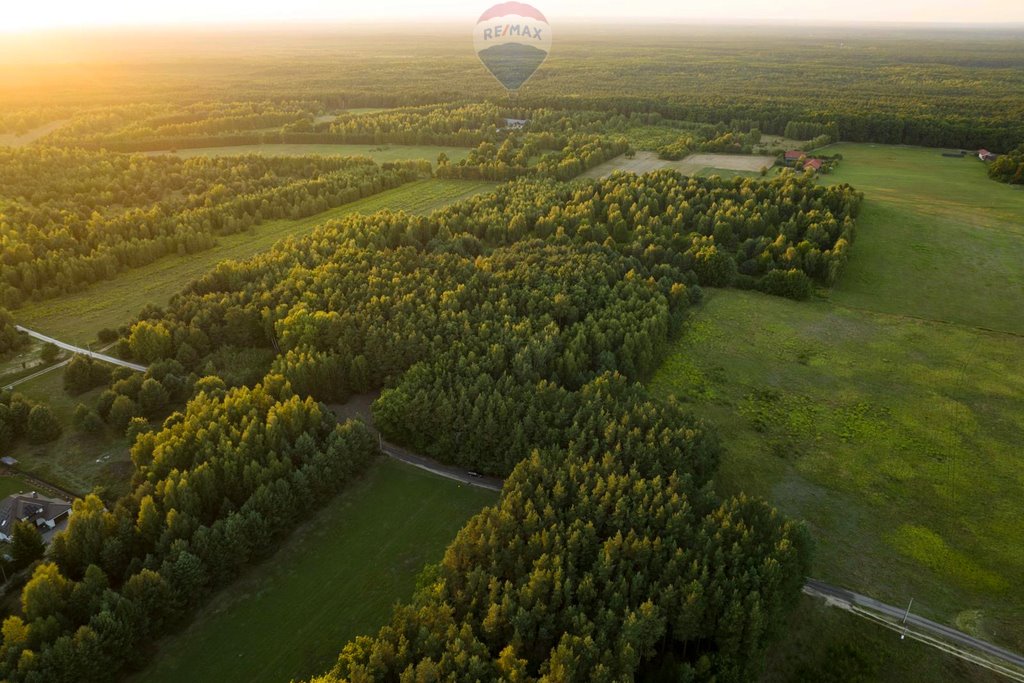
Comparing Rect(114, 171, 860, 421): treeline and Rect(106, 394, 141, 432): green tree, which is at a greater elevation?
Rect(114, 171, 860, 421): treeline

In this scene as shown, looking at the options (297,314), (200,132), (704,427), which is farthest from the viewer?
(200,132)

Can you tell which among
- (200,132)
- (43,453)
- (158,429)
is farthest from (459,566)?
(200,132)

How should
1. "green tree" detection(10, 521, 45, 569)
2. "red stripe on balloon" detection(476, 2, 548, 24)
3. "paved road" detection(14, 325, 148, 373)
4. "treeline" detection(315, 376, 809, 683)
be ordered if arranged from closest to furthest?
"treeline" detection(315, 376, 809, 683) → "green tree" detection(10, 521, 45, 569) → "paved road" detection(14, 325, 148, 373) → "red stripe on balloon" detection(476, 2, 548, 24)

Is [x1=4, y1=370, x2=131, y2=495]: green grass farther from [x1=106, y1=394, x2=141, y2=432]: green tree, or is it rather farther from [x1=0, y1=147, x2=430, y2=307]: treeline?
[x1=0, y1=147, x2=430, y2=307]: treeline

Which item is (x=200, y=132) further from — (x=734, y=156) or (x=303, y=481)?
(x=303, y=481)

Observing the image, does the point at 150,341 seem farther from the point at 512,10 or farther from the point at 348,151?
the point at 348,151

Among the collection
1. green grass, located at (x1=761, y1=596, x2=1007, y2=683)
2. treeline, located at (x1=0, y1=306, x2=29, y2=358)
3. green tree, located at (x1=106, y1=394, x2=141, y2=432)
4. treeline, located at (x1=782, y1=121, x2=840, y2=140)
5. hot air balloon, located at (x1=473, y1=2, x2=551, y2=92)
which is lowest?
green grass, located at (x1=761, y1=596, x2=1007, y2=683)

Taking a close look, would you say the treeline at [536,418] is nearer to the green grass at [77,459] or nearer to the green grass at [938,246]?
the green grass at [77,459]

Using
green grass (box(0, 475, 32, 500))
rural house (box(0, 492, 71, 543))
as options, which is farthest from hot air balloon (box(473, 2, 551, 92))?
rural house (box(0, 492, 71, 543))
